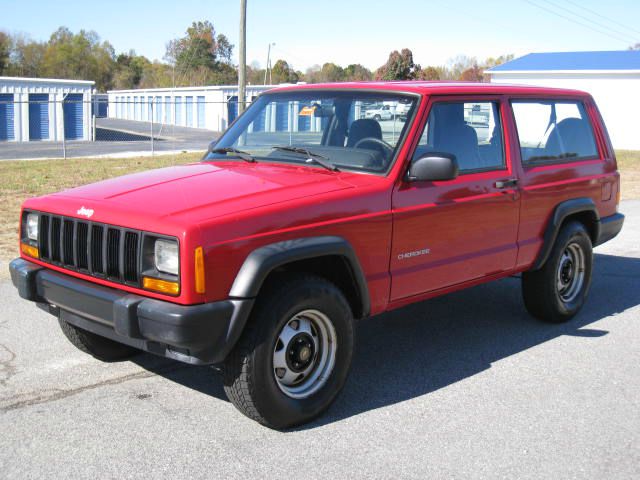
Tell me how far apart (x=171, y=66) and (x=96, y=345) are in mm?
111032

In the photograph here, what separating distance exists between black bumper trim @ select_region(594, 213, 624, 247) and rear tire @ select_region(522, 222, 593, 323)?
0.88ft

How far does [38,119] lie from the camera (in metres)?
35.6

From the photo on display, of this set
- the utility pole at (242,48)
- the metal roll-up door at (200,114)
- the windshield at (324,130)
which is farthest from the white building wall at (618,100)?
the windshield at (324,130)

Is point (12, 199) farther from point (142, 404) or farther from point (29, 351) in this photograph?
point (142, 404)

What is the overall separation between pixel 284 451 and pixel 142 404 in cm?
100

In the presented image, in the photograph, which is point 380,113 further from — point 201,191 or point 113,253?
point 113,253

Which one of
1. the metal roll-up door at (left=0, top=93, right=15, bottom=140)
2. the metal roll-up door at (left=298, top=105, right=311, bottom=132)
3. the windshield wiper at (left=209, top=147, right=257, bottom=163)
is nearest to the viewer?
the windshield wiper at (left=209, top=147, right=257, bottom=163)

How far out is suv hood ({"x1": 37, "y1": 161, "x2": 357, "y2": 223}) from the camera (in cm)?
391

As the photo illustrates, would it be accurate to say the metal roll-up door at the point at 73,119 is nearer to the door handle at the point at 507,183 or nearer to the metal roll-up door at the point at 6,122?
the metal roll-up door at the point at 6,122

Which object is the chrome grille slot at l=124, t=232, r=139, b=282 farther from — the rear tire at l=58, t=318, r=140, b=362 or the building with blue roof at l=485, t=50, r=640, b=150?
the building with blue roof at l=485, t=50, r=640, b=150

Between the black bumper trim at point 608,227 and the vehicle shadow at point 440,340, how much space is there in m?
0.66

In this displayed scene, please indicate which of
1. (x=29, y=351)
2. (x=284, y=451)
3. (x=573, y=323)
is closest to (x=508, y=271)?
(x=573, y=323)

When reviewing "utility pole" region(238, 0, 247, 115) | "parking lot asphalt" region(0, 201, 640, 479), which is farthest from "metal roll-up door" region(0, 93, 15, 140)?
"parking lot asphalt" region(0, 201, 640, 479)

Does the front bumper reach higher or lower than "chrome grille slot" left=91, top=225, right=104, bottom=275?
lower
